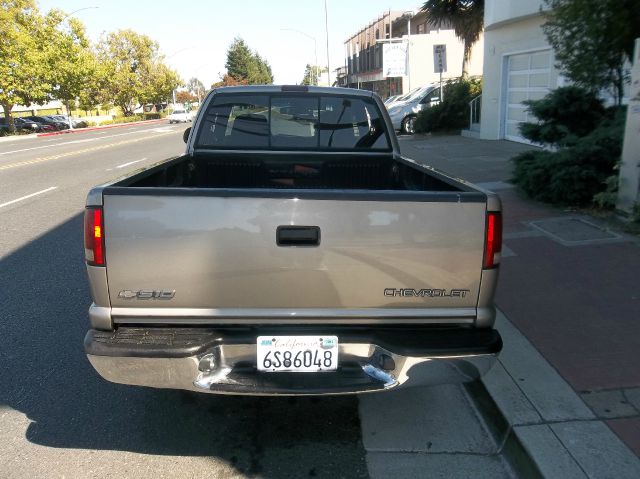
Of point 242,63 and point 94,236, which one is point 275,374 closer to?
point 94,236

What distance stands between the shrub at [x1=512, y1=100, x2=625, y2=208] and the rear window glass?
380 centimetres

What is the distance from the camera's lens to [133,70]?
69938mm

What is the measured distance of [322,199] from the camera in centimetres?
259

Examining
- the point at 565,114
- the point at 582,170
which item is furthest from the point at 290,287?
the point at 565,114

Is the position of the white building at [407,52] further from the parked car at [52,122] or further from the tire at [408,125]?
the parked car at [52,122]

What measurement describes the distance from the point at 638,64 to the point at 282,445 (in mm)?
5889

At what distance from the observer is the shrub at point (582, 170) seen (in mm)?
7379

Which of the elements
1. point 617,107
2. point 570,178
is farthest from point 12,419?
point 617,107

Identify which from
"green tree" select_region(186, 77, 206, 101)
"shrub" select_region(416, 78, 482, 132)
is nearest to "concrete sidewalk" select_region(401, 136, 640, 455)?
"shrub" select_region(416, 78, 482, 132)

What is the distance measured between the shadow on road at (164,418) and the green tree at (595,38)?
6.47m

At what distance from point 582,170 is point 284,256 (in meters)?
6.09

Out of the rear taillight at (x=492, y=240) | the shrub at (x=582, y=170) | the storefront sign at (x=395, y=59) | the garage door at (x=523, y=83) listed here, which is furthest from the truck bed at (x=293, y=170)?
the storefront sign at (x=395, y=59)

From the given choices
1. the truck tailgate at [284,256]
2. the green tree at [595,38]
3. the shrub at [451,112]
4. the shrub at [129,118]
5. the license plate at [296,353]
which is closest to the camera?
the truck tailgate at [284,256]

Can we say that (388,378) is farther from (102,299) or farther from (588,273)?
(588,273)
